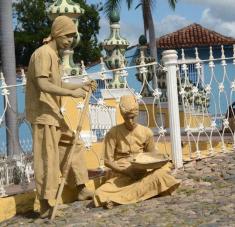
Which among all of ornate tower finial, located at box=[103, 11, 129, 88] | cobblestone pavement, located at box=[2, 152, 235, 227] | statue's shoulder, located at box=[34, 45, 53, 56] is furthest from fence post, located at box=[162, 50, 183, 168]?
ornate tower finial, located at box=[103, 11, 129, 88]

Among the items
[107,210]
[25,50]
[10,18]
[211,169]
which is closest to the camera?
[107,210]

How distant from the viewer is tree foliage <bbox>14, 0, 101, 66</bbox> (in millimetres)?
34531

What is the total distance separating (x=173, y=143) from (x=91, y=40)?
95.5 feet

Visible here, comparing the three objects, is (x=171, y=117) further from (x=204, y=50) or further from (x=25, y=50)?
(x=25, y=50)

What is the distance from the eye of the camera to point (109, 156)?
5844 millimetres

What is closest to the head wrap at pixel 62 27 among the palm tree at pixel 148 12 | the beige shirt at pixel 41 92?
A: the beige shirt at pixel 41 92

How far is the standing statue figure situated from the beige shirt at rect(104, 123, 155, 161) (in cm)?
44

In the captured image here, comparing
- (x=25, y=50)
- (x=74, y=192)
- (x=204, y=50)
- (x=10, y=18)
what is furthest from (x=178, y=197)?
(x=25, y=50)

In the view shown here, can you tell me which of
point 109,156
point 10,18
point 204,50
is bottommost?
point 109,156

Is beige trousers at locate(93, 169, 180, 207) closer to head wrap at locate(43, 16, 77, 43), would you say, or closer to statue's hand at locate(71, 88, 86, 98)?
statue's hand at locate(71, 88, 86, 98)

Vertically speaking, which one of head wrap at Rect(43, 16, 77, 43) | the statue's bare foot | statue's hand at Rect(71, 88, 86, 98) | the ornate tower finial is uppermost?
the ornate tower finial

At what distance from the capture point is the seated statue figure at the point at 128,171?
5.62 meters

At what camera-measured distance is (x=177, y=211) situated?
5.19 metres

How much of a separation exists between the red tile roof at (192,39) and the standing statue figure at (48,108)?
23.4 meters
